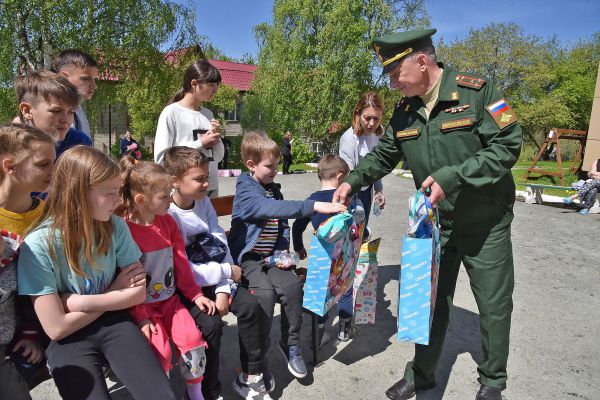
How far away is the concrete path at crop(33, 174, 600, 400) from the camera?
9.73ft

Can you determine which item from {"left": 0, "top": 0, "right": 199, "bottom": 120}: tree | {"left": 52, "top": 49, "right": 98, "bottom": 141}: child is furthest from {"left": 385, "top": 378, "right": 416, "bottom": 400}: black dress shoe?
{"left": 0, "top": 0, "right": 199, "bottom": 120}: tree

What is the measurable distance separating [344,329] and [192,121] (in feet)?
7.21

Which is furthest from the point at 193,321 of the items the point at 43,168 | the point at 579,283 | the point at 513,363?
the point at 579,283

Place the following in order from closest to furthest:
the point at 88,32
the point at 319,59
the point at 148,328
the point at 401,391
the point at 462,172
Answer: the point at 148,328, the point at 462,172, the point at 401,391, the point at 88,32, the point at 319,59

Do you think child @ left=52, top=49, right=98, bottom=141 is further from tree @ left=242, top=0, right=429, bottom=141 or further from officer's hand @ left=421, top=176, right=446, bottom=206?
tree @ left=242, top=0, right=429, bottom=141

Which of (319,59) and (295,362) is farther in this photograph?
(319,59)

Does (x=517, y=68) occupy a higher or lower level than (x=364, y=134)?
higher

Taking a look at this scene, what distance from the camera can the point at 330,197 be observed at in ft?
10.8

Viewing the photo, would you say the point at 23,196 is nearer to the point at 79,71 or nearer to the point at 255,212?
the point at 255,212

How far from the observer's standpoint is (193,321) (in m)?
2.50

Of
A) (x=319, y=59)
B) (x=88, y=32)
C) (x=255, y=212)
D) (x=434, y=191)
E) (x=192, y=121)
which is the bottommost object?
(x=255, y=212)

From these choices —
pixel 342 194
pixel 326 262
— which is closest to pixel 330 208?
pixel 342 194

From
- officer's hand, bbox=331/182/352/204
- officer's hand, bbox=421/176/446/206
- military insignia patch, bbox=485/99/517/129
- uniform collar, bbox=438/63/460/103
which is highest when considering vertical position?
uniform collar, bbox=438/63/460/103

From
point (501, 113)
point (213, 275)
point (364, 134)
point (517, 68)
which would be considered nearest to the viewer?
point (501, 113)
